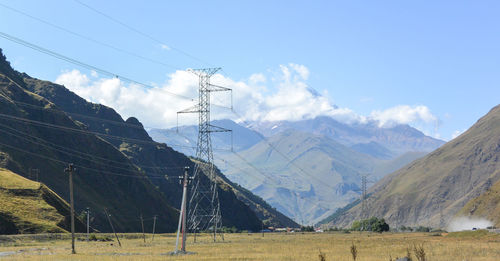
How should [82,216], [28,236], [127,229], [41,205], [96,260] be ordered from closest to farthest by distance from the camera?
[96,260] < [28,236] < [41,205] < [82,216] < [127,229]

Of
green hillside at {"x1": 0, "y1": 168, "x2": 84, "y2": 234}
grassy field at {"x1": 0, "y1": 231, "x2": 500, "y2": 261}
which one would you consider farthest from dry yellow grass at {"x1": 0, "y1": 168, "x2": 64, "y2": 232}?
grassy field at {"x1": 0, "y1": 231, "x2": 500, "y2": 261}

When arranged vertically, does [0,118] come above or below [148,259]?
above

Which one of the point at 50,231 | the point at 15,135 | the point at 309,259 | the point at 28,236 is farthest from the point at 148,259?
the point at 15,135

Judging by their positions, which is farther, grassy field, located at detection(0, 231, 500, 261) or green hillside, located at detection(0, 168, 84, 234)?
green hillside, located at detection(0, 168, 84, 234)

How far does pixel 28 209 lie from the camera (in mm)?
138750

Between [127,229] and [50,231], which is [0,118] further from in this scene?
[50,231]

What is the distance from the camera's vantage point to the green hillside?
128 meters

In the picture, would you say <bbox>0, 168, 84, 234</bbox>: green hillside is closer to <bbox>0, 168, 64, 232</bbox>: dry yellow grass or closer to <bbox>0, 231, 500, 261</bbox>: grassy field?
<bbox>0, 168, 64, 232</bbox>: dry yellow grass

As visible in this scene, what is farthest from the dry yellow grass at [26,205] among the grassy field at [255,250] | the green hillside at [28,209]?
the grassy field at [255,250]

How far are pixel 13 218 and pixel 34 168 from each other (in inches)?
2301

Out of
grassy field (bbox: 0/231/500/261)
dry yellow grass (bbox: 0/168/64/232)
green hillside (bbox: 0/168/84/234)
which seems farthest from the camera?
dry yellow grass (bbox: 0/168/64/232)

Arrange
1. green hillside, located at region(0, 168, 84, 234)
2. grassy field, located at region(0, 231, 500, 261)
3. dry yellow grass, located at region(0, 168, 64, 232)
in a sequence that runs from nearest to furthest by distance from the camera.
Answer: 1. grassy field, located at region(0, 231, 500, 261)
2. green hillside, located at region(0, 168, 84, 234)
3. dry yellow grass, located at region(0, 168, 64, 232)

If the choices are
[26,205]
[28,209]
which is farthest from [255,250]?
[26,205]

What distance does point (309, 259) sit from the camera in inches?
2448
